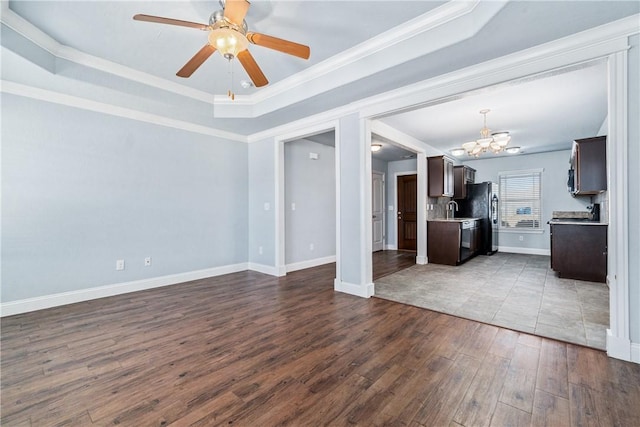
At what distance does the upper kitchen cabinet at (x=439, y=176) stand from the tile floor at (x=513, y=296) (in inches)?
63.5

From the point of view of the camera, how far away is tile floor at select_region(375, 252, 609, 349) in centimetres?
274

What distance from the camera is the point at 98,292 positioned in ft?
12.1

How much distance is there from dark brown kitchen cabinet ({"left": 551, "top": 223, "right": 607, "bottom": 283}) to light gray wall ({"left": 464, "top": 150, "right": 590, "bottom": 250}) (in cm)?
284

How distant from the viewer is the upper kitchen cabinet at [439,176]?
5.91 meters

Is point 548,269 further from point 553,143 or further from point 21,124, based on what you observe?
point 21,124

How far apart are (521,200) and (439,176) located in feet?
10.4

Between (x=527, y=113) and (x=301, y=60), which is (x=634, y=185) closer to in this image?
(x=527, y=113)

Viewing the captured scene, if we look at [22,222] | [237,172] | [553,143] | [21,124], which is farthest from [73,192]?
[553,143]

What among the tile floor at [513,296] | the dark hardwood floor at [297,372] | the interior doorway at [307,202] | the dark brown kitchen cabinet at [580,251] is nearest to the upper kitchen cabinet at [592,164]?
the dark brown kitchen cabinet at [580,251]

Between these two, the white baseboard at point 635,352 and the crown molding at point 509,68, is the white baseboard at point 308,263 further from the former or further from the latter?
the white baseboard at point 635,352

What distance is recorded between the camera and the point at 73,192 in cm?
352

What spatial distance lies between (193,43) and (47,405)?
3112mm

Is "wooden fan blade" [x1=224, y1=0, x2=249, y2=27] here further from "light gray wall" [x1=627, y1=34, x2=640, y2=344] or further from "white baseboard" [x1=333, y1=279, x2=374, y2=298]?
"white baseboard" [x1=333, y1=279, x2=374, y2=298]

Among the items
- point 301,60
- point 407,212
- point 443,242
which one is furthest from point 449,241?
point 301,60
